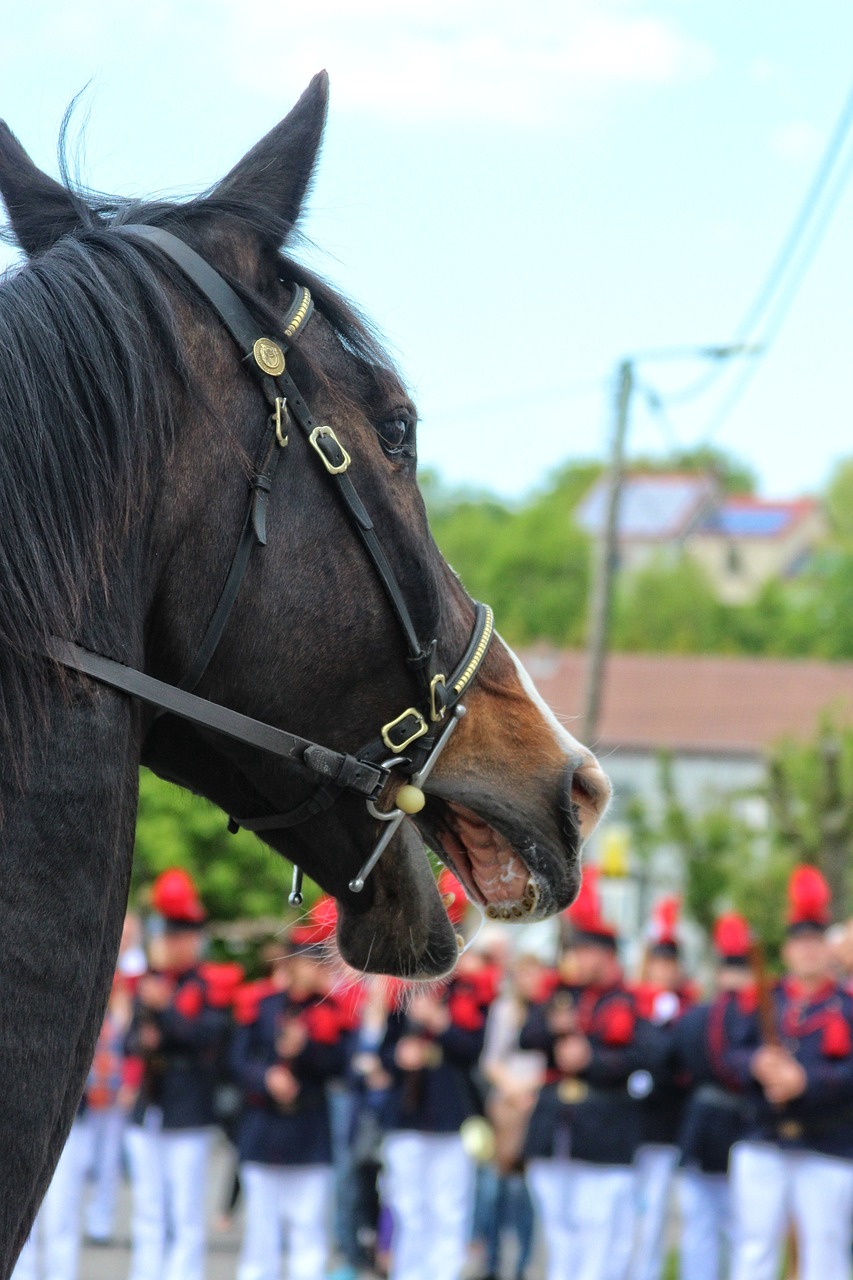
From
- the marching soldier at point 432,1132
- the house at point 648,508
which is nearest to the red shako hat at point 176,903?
the marching soldier at point 432,1132

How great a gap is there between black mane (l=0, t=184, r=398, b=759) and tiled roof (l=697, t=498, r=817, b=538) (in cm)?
9912

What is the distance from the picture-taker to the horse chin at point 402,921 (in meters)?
2.03

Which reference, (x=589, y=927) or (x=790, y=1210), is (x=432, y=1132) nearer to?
(x=589, y=927)

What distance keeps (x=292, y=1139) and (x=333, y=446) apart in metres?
8.73

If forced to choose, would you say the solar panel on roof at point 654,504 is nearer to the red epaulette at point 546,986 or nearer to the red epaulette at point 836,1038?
the red epaulette at point 546,986

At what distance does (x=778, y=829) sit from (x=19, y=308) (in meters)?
26.1

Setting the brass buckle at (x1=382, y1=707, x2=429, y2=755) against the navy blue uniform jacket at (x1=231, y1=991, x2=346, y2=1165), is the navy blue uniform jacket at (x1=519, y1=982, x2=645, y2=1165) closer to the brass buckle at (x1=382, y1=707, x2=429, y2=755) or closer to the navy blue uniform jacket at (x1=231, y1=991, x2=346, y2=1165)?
the navy blue uniform jacket at (x1=231, y1=991, x2=346, y2=1165)

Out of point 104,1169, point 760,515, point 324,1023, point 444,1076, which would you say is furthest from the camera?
point 760,515

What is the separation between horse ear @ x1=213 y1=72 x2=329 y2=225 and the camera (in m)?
1.95

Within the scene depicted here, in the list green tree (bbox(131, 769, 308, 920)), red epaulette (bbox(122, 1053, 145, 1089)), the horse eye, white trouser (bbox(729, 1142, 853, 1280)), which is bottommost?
white trouser (bbox(729, 1142, 853, 1280))

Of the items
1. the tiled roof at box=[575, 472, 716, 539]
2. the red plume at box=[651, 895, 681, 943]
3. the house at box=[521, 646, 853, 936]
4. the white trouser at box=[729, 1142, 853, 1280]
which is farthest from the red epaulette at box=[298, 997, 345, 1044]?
the tiled roof at box=[575, 472, 716, 539]

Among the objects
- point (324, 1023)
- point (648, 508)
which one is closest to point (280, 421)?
point (324, 1023)

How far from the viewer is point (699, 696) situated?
178 ft

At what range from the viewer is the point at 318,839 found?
200 cm
